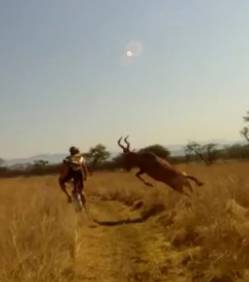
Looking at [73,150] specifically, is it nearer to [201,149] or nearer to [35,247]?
[35,247]

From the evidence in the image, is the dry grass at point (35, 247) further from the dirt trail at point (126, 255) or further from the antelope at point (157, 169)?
the antelope at point (157, 169)

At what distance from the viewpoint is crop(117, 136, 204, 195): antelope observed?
19.2m

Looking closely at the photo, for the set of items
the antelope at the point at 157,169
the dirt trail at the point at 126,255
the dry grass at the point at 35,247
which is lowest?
the dirt trail at the point at 126,255

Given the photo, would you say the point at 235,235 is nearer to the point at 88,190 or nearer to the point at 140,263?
the point at 140,263

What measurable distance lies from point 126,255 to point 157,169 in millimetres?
8719

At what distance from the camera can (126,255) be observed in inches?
446

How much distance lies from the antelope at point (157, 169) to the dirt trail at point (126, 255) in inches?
116

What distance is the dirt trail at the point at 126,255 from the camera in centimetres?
960

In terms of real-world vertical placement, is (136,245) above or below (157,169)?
below

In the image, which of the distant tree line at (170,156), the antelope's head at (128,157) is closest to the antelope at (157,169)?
the antelope's head at (128,157)

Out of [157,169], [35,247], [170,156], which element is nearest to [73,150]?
[157,169]

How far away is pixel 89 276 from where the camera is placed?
32.0ft

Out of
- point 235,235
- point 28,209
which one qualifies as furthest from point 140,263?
point 28,209

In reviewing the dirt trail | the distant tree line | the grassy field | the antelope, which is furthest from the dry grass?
the distant tree line
